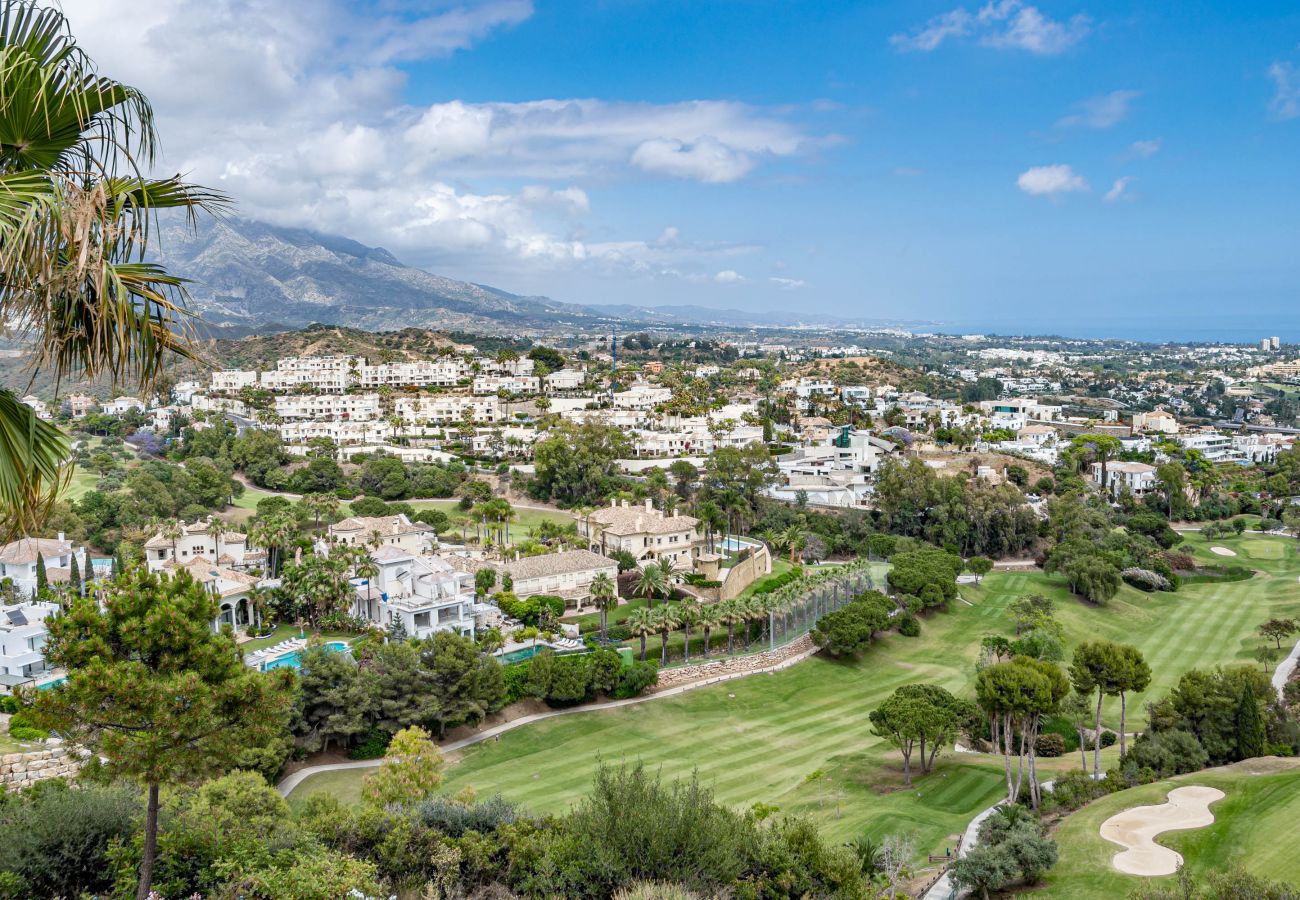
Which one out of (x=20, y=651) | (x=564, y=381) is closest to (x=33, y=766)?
(x=20, y=651)

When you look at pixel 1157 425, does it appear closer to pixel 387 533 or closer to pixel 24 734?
pixel 387 533

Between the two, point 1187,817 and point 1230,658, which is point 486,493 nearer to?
point 1230,658

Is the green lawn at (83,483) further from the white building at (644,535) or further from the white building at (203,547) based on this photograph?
the white building at (644,535)

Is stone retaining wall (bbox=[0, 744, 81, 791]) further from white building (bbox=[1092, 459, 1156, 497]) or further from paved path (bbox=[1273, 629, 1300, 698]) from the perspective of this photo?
white building (bbox=[1092, 459, 1156, 497])

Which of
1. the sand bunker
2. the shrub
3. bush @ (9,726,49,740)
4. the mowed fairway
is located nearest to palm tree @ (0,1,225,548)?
the sand bunker

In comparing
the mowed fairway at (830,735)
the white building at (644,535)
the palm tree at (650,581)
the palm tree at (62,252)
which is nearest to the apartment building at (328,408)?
the white building at (644,535)
